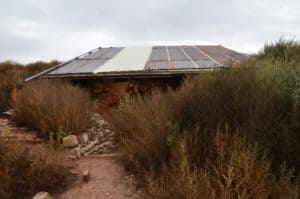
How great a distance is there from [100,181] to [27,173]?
1.05 m

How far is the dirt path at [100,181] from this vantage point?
3854 millimetres

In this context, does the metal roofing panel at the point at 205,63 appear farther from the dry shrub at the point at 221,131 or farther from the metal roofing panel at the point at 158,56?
the dry shrub at the point at 221,131

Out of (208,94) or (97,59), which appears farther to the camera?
(97,59)

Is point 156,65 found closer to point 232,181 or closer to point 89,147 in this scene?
point 89,147

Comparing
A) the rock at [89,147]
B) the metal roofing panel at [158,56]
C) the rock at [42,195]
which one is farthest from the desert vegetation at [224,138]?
the metal roofing panel at [158,56]

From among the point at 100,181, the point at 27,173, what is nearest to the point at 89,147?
the point at 100,181

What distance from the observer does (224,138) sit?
3441mm

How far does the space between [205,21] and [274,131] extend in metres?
9.25

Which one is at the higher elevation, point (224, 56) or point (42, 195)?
point (224, 56)

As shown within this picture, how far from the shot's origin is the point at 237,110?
13.1 ft

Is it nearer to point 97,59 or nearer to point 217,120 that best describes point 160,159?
point 217,120

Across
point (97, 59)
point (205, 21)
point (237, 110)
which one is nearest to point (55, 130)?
point (237, 110)

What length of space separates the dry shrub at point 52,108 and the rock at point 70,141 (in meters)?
0.22

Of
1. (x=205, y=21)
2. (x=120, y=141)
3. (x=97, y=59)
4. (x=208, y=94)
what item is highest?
(x=205, y=21)
